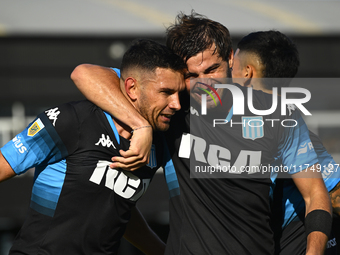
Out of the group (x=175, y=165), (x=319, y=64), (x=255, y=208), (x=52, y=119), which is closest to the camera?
(x=52, y=119)

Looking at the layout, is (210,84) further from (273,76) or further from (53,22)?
(53,22)

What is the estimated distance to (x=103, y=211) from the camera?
7.24ft

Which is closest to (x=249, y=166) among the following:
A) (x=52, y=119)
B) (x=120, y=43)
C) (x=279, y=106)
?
(x=279, y=106)

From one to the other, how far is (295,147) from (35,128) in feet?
5.07

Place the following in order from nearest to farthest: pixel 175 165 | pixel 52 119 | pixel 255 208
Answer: pixel 52 119 → pixel 255 208 → pixel 175 165

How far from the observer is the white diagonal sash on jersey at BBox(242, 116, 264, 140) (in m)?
2.35

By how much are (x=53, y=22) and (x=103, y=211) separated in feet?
20.4

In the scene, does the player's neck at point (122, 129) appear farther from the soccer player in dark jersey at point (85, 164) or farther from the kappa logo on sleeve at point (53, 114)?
the kappa logo on sleeve at point (53, 114)

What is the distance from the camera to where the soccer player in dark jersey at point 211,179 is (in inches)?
88.2

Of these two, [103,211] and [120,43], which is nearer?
[103,211]

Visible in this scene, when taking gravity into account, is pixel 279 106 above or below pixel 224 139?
above

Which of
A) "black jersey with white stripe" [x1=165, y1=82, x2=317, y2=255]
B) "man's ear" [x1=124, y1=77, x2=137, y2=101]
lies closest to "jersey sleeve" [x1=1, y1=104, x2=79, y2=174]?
"man's ear" [x1=124, y1=77, x2=137, y2=101]

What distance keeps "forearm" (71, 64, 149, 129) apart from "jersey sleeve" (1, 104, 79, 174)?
0.62 ft

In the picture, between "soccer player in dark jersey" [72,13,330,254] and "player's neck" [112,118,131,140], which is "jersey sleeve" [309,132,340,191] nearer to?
"soccer player in dark jersey" [72,13,330,254]
